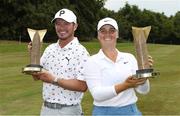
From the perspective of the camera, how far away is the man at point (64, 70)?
504 centimetres

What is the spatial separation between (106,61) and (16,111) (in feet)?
21.2

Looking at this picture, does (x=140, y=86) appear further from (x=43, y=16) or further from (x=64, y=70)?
(x=43, y=16)

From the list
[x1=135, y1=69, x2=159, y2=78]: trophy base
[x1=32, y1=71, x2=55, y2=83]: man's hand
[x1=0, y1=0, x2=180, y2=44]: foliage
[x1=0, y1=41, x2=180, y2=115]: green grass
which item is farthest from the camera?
[x1=0, y1=0, x2=180, y2=44]: foliage

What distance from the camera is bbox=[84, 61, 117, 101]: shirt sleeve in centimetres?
435

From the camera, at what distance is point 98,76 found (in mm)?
4449

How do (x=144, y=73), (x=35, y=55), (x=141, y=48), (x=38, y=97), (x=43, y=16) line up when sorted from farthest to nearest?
1. (x=43, y=16)
2. (x=38, y=97)
3. (x=35, y=55)
4. (x=141, y=48)
5. (x=144, y=73)

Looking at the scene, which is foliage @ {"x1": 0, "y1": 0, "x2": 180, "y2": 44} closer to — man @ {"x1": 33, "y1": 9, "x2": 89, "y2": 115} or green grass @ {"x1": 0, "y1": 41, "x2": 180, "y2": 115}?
green grass @ {"x1": 0, "y1": 41, "x2": 180, "y2": 115}

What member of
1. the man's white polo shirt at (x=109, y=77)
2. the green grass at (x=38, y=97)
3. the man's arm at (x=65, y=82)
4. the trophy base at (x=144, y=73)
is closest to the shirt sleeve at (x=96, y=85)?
the man's white polo shirt at (x=109, y=77)

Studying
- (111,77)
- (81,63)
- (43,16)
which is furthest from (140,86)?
(43,16)

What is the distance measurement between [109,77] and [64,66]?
80 cm

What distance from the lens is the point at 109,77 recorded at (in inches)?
174

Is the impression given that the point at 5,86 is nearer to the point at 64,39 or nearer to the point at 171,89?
the point at 171,89

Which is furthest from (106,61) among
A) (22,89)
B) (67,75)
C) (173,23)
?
(173,23)

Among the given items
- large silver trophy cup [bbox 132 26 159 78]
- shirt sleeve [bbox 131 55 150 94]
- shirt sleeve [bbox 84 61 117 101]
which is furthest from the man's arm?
large silver trophy cup [bbox 132 26 159 78]
